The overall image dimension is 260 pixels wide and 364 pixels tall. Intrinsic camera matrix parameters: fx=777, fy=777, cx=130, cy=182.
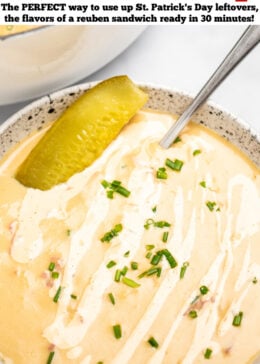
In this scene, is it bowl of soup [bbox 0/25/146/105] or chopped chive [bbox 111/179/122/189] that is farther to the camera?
chopped chive [bbox 111/179/122/189]

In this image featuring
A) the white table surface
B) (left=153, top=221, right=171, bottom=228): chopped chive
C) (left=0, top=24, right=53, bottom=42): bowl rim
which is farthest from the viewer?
the white table surface

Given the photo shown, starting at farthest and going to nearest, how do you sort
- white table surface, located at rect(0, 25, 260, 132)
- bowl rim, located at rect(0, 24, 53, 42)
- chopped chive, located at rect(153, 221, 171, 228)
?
white table surface, located at rect(0, 25, 260, 132), chopped chive, located at rect(153, 221, 171, 228), bowl rim, located at rect(0, 24, 53, 42)

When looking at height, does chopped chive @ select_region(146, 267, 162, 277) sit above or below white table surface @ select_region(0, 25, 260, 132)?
below

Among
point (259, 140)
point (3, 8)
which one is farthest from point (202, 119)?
point (3, 8)

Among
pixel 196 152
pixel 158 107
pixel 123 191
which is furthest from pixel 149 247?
pixel 158 107

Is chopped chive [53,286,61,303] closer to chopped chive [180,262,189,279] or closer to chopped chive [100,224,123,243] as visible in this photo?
chopped chive [100,224,123,243]

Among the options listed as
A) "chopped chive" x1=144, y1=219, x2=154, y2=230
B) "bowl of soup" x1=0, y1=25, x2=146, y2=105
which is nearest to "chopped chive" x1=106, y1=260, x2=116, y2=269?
"chopped chive" x1=144, y1=219, x2=154, y2=230

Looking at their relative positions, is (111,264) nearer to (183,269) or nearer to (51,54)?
(183,269)

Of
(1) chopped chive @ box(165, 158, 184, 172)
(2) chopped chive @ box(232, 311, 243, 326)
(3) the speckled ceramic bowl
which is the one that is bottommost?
(2) chopped chive @ box(232, 311, 243, 326)
